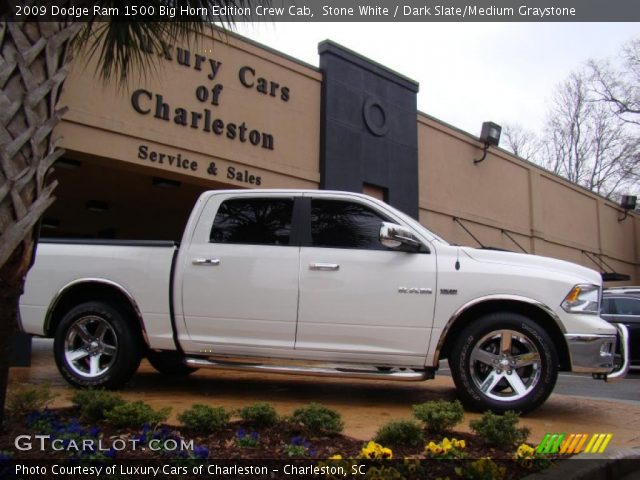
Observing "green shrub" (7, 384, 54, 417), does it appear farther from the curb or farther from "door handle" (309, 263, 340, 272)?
the curb

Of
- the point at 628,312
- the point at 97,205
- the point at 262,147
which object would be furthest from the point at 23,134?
the point at 97,205

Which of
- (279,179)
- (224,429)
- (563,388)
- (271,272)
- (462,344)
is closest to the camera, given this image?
(224,429)

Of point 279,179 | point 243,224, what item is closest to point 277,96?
point 279,179

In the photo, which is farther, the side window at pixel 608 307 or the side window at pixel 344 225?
the side window at pixel 608 307

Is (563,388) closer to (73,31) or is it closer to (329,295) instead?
(329,295)

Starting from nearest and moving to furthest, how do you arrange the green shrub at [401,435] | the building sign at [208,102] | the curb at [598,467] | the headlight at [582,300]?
1. the curb at [598,467]
2. the green shrub at [401,435]
3. the headlight at [582,300]
4. the building sign at [208,102]

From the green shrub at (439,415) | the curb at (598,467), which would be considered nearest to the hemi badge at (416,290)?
the green shrub at (439,415)

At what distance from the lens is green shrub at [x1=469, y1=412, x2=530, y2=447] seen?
3744 mm

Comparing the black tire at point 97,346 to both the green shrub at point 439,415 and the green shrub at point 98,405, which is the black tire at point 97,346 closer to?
the green shrub at point 98,405

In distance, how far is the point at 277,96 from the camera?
523 inches

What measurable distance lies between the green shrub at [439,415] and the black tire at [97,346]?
304cm

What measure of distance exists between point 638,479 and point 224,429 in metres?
2.63

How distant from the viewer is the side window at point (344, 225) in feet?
18.5

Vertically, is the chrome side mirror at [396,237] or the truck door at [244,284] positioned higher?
the chrome side mirror at [396,237]
